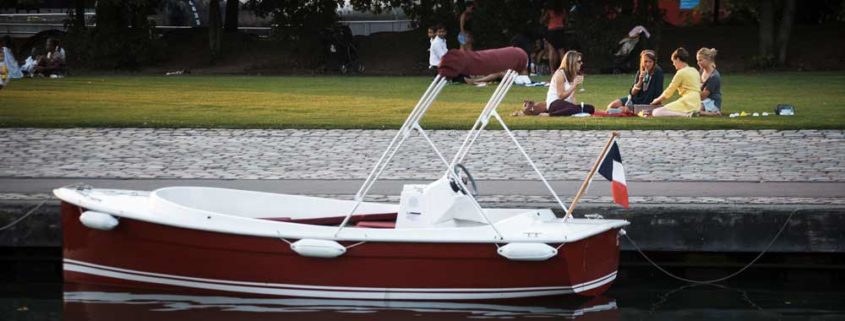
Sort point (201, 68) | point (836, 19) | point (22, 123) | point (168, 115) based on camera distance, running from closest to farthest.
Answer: point (22, 123)
point (168, 115)
point (201, 68)
point (836, 19)

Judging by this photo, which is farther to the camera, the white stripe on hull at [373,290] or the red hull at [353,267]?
the white stripe on hull at [373,290]

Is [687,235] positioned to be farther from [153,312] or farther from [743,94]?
[743,94]

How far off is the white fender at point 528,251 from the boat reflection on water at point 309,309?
551mm

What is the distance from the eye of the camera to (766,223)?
1262 cm

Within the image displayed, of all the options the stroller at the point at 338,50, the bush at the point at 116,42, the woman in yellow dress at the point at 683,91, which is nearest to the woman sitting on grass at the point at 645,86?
the woman in yellow dress at the point at 683,91

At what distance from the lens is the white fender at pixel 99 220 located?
1144 centimetres

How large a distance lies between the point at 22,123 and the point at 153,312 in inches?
417

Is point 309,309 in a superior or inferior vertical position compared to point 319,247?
inferior

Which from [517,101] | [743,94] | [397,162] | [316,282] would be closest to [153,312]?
[316,282]

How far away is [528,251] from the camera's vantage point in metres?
10.9

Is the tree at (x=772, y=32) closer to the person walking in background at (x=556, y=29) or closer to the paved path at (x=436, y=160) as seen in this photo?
the person walking in background at (x=556, y=29)

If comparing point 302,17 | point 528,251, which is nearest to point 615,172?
point 528,251

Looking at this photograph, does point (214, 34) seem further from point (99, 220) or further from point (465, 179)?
point (99, 220)

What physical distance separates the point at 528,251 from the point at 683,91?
1180 centimetres
